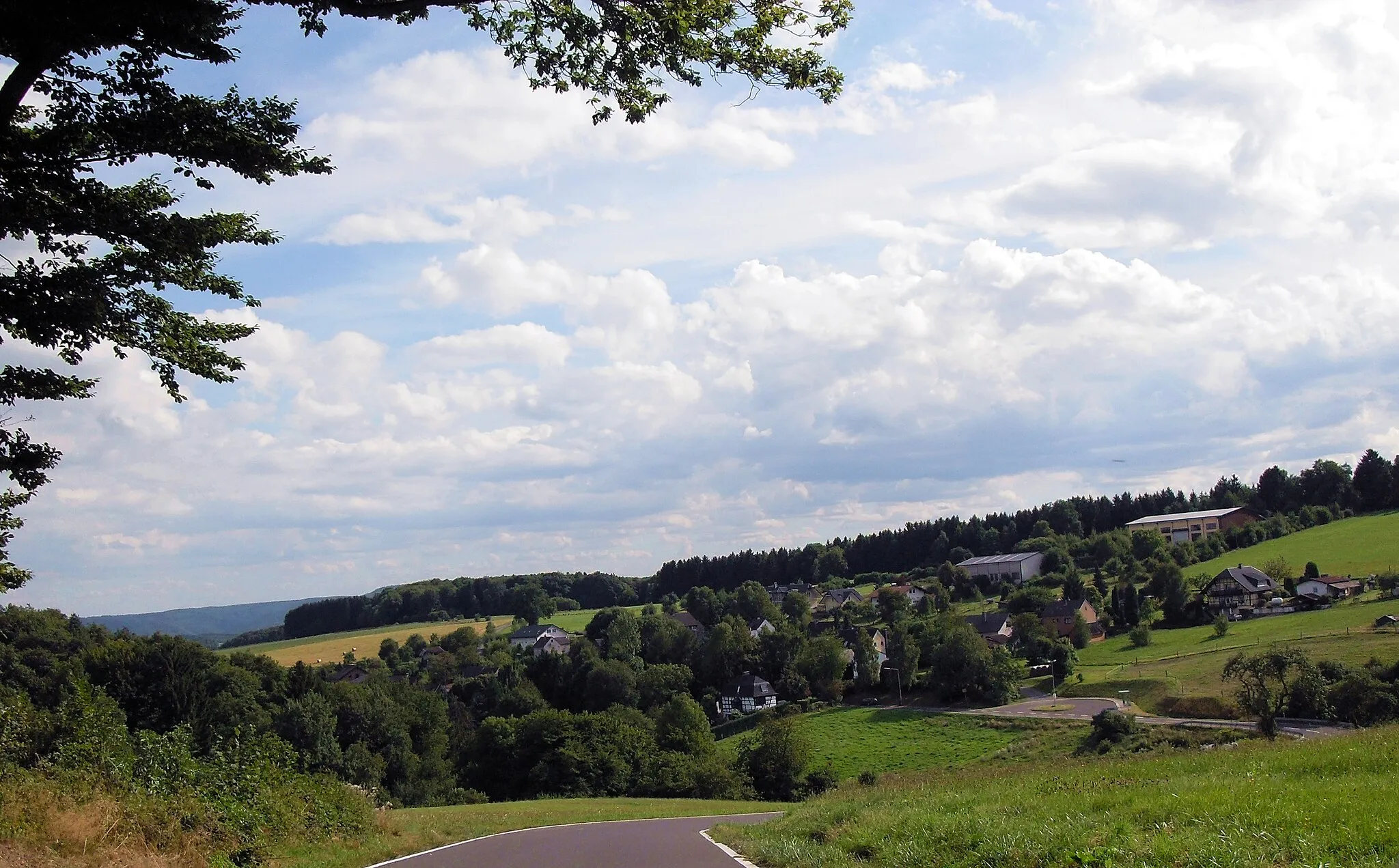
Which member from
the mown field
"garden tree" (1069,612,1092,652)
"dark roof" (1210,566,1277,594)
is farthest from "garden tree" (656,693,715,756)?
"dark roof" (1210,566,1277,594)

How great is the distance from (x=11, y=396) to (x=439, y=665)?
11339 centimetres

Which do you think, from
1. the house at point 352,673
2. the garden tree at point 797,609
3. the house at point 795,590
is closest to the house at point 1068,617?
the garden tree at point 797,609

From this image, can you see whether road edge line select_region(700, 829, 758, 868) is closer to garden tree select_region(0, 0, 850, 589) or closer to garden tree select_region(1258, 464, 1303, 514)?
garden tree select_region(0, 0, 850, 589)

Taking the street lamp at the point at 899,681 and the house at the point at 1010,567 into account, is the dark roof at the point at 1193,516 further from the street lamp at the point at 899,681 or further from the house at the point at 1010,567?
the street lamp at the point at 899,681

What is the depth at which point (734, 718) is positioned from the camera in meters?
101

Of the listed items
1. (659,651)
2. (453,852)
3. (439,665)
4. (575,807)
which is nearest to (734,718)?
(659,651)

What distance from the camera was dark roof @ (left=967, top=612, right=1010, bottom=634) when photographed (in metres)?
110

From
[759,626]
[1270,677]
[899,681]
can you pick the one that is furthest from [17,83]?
[759,626]

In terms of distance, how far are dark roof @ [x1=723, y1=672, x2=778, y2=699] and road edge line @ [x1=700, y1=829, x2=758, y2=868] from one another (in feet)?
306

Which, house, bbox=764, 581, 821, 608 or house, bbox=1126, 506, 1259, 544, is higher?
house, bbox=1126, 506, 1259, 544

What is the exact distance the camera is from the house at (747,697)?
106625mm

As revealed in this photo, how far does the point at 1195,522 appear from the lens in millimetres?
159500

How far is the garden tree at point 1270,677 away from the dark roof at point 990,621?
5667cm

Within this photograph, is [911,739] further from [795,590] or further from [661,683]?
[795,590]
